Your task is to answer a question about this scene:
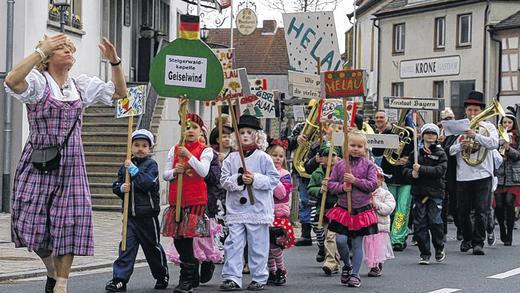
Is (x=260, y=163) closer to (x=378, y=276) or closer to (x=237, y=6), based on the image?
(x=378, y=276)

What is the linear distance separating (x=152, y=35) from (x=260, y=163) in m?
20.3

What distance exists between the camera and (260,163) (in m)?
10.6

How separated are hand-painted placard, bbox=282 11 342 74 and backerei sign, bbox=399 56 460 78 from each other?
30.9 metres

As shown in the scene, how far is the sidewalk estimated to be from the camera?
1152 centimetres

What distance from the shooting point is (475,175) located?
1474cm

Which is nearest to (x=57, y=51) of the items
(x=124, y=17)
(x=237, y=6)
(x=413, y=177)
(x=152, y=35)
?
(x=413, y=177)

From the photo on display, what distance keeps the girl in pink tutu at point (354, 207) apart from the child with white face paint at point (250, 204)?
2.66ft

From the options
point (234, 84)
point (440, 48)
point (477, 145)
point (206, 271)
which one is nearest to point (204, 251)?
point (206, 271)

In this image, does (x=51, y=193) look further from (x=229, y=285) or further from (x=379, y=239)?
(x=379, y=239)

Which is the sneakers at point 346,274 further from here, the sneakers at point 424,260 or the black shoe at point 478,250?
the black shoe at point 478,250

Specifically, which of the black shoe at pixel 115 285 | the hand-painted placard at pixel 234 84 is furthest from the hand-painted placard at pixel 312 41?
the black shoe at pixel 115 285

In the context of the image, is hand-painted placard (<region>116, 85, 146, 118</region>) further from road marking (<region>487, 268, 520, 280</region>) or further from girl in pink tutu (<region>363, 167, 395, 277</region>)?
road marking (<region>487, 268, 520, 280</region>)

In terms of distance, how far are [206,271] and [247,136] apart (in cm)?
131

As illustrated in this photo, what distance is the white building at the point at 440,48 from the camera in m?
46.3
